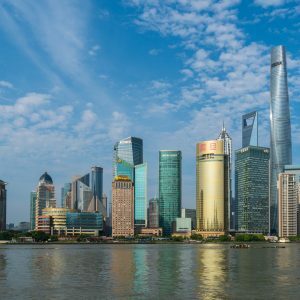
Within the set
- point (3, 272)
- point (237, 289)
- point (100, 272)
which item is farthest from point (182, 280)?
point (3, 272)

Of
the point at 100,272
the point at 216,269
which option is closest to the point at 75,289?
the point at 100,272

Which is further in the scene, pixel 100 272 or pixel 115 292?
pixel 100 272

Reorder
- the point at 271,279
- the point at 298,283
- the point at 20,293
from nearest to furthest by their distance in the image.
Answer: the point at 20,293 < the point at 298,283 < the point at 271,279

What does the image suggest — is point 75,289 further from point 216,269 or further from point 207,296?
point 216,269

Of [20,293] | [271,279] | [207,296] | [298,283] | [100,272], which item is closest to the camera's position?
[207,296]

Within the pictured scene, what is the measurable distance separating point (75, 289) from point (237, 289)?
2256 cm

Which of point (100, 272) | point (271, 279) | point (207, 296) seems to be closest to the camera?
point (207, 296)

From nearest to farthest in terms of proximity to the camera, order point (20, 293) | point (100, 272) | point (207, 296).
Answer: point (207, 296)
point (20, 293)
point (100, 272)

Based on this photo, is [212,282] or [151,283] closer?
[151,283]

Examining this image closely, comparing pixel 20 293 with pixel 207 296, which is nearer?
pixel 207 296

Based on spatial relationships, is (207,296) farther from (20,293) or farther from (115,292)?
(20,293)

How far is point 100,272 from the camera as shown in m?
105

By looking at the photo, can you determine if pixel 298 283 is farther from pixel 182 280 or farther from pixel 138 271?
pixel 138 271

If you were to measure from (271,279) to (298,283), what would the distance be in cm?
694
